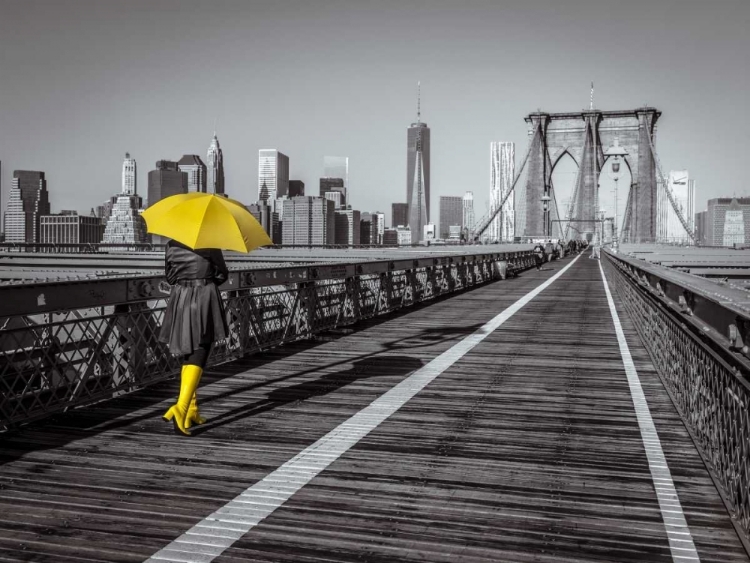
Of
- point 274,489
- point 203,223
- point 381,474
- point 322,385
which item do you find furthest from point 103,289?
point 381,474

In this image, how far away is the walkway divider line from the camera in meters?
3.76

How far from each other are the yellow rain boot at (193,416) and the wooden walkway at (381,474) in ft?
0.40

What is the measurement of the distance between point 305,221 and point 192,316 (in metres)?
189

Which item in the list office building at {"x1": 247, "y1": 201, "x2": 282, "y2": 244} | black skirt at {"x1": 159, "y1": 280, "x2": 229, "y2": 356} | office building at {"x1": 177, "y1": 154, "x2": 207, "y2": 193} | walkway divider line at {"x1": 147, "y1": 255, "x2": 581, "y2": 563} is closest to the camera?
walkway divider line at {"x1": 147, "y1": 255, "x2": 581, "y2": 563}

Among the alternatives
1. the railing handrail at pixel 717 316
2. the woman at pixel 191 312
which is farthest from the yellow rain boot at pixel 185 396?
the railing handrail at pixel 717 316

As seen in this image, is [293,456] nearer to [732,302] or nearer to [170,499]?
[170,499]

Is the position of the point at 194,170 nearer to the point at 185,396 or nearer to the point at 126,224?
the point at 126,224

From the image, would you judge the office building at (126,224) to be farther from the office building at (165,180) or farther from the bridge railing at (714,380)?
the bridge railing at (714,380)

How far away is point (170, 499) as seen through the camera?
4449 millimetres

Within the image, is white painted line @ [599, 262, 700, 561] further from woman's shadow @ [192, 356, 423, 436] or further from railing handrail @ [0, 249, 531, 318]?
railing handrail @ [0, 249, 531, 318]

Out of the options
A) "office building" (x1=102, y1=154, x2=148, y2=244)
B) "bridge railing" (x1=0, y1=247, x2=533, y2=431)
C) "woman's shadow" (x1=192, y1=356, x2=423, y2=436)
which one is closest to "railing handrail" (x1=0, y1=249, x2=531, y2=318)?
Result: "bridge railing" (x1=0, y1=247, x2=533, y2=431)

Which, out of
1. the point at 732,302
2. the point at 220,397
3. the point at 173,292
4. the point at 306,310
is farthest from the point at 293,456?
the point at 306,310

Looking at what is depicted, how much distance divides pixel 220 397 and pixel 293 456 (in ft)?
7.00

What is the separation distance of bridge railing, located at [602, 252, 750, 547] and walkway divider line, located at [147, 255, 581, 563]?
7.60 ft
